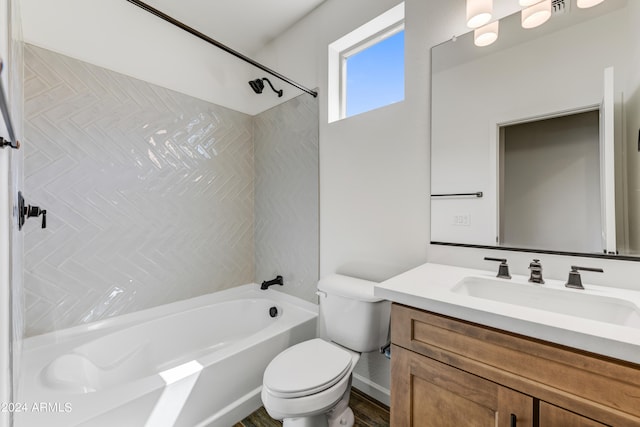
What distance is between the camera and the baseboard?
1.65 metres

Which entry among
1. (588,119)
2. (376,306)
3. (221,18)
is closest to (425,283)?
(376,306)

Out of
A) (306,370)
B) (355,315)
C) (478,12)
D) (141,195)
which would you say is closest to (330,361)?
(306,370)

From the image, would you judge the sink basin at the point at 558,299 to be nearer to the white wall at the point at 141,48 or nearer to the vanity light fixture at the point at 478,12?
the vanity light fixture at the point at 478,12

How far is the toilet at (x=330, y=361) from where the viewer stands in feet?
3.76

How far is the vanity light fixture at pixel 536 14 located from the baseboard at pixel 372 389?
2.04 meters

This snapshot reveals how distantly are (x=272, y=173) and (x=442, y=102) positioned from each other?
1.49m

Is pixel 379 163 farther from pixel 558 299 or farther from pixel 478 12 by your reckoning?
pixel 558 299

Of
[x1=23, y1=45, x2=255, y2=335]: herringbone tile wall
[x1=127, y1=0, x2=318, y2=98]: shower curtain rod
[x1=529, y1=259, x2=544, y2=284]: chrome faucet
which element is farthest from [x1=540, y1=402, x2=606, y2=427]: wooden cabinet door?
[x1=23, y1=45, x2=255, y2=335]: herringbone tile wall

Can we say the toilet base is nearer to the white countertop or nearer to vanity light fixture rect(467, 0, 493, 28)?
the white countertop

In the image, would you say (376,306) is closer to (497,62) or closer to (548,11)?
(497,62)

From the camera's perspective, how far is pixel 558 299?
0.98 metres

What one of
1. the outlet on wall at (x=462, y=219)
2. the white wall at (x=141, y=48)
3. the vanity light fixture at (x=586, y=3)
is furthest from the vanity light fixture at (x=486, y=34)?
the white wall at (x=141, y=48)

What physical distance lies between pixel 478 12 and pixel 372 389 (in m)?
2.19

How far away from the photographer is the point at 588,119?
107 cm
